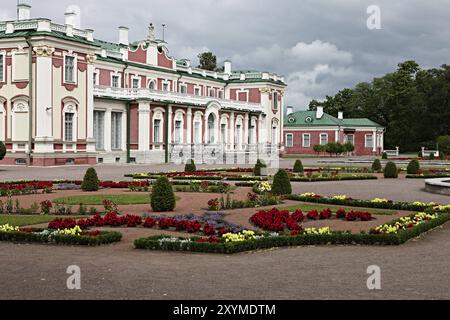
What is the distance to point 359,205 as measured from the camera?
17.6 meters

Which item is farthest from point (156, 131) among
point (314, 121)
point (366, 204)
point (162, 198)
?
point (314, 121)

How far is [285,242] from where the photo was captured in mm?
11211

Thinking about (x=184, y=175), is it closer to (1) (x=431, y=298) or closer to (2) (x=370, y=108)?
(1) (x=431, y=298)

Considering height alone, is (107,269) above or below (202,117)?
below

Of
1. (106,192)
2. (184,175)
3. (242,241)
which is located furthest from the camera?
(184,175)

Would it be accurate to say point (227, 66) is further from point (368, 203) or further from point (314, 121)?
point (368, 203)

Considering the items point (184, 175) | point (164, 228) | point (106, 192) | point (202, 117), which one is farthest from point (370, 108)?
point (164, 228)

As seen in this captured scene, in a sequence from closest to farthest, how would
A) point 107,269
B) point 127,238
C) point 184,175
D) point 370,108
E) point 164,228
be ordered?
point 107,269
point 127,238
point 164,228
point 184,175
point 370,108

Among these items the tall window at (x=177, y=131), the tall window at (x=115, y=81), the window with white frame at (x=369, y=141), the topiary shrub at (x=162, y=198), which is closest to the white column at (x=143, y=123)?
the tall window at (x=115, y=81)

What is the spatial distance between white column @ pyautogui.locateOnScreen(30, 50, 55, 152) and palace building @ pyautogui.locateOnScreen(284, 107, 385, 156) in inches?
1881

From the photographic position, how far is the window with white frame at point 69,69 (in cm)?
3978

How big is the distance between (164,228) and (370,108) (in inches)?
3229

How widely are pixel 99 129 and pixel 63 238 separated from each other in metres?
34.0

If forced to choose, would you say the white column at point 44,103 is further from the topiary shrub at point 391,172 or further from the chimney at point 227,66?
the chimney at point 227,66
